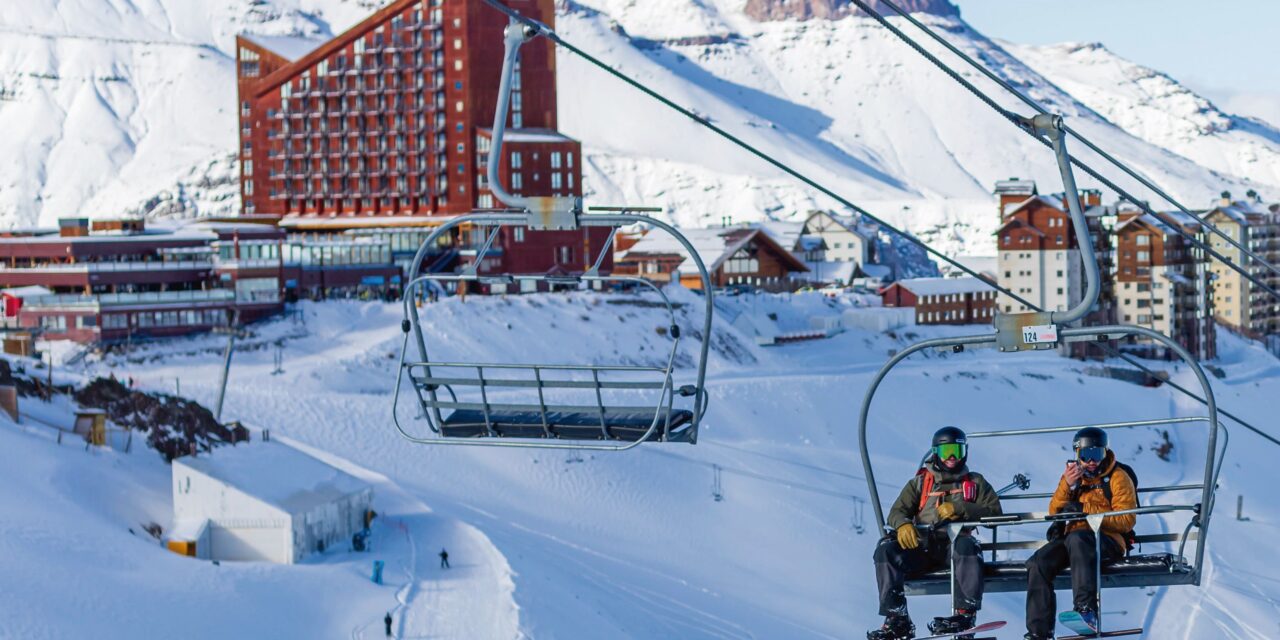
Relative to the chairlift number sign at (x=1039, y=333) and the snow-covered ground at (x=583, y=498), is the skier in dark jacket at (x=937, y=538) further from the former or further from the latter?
the snow-covered ground at (x=583, y=498)

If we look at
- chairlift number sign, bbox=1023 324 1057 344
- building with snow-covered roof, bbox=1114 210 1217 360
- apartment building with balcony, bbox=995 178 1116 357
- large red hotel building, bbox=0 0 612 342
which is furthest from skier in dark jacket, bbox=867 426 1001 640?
building with snow-covered roof, bbox=1114 210 1217 360

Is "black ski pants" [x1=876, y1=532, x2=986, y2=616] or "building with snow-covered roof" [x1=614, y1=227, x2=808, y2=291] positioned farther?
"building with snow-covered roof" [x1=614, y1=227, x2=808, y2=291]

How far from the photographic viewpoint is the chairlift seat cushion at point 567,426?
1606 centimetres

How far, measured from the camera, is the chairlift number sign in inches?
495

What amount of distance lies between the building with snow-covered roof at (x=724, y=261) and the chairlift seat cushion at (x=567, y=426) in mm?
93885

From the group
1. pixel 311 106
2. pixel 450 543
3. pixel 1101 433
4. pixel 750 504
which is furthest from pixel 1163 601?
pixel 311 106

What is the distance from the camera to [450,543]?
→ 4156 cm

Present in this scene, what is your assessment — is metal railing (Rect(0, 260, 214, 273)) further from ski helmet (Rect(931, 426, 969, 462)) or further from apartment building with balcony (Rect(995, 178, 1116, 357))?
ski helmet (Rect(931, 426, 969, 462))

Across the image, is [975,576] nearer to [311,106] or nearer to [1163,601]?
[1163,601]

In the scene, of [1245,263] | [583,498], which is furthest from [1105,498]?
[1245,263]

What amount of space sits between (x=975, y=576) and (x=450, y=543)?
29.2 m

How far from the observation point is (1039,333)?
12.6 meters

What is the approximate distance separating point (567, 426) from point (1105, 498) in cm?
513

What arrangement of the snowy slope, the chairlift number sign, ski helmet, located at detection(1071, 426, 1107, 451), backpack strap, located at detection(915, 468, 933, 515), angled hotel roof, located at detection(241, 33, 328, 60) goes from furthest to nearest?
angled hotel roof, located at detection(241, 33, 328, 60)
the snowy slope
backpack strap, located at detection(915, 468, 933, 515)
ski helmet, located at detection(1071, 426, 1107, 451)
the chairlift number sign
